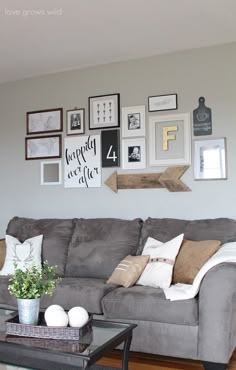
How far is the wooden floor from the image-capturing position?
106 inches

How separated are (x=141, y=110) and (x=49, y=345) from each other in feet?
8.31

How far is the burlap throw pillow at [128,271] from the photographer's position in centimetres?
303

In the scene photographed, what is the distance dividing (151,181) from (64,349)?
219 centimetres

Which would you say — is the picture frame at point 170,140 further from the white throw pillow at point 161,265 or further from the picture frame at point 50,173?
the picture frame at point 50,173

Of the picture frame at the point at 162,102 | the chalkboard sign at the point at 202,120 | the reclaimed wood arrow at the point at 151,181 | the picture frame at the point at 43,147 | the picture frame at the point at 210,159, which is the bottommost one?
the reclaimed wood arrow at the point at 151,181

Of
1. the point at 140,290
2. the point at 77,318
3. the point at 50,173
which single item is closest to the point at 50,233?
the point at 50,173

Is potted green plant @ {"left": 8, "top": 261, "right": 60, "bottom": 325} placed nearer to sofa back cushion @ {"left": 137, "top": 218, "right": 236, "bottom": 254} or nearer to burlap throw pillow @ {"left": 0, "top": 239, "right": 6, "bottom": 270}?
sofa back cushion @ {"left": 137, "top": 218, "right": 236, "bottom": 254}

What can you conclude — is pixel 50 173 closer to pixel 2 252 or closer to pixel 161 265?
pixel 2 252

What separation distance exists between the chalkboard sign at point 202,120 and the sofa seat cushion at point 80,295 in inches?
63.2

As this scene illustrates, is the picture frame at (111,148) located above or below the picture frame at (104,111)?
below

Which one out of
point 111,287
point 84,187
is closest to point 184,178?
point 84,187

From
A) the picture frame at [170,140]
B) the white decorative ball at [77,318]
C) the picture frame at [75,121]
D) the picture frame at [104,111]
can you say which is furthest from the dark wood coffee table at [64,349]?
the picture frame at [75,121]

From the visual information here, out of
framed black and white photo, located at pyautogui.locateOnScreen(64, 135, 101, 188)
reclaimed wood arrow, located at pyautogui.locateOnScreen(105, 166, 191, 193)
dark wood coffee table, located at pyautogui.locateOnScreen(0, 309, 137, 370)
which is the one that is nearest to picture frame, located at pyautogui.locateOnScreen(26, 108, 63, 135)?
framed black and white photo, located at pyautogui.locateOnScreen(64, 135, 101, 188)

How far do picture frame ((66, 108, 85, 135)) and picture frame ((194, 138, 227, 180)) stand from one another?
3.95 ft
